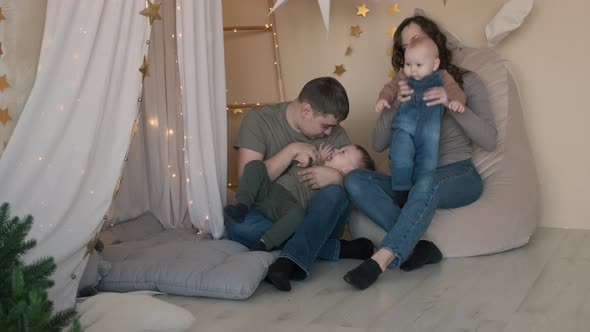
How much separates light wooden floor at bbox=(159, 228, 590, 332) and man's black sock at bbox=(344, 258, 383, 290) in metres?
0.03

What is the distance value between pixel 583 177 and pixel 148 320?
2.49 metres

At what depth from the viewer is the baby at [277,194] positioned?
3.31m

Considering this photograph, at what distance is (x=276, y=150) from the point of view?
364 centimetres

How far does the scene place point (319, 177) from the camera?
3529mm

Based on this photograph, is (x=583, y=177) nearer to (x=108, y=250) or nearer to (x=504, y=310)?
(x=504, y=310)

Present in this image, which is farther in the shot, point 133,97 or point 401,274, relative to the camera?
point 401,274

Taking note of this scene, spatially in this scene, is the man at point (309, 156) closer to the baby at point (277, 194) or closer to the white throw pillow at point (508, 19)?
the baby at point (277, 194)

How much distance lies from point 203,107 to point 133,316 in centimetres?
131

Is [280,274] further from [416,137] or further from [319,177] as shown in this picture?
[416,137]

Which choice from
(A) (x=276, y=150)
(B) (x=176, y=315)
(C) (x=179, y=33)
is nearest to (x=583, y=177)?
(A) (x=276, y=150)

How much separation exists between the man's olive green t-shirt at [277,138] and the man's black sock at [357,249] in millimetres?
273

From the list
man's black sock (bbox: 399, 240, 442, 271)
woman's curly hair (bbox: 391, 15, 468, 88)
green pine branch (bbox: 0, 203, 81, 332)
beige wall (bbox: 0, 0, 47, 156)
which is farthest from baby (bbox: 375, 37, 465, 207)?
green pine branch (bbox: 0, 203, 81, 332)

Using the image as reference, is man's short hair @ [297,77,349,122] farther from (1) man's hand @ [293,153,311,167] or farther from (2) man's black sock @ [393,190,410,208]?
(2) man's black sock @ [393,190,410,208]

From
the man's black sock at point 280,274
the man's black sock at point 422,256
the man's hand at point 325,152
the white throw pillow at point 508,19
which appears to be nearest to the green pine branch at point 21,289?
the man's black sock at point 280,274
